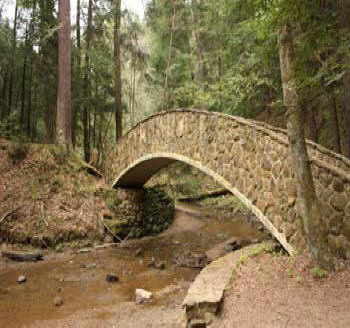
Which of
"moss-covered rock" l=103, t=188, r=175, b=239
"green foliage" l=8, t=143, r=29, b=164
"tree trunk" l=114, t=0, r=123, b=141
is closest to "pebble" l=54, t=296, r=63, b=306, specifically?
"moss-covered rock" l=103, t=188, r=175, b=239

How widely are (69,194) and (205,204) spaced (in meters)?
7.95

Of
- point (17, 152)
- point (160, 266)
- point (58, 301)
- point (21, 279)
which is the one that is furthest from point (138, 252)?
point (17, 152)

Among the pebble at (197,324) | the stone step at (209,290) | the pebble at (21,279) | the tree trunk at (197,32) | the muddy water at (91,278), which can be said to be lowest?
the muddy water at (91,278)

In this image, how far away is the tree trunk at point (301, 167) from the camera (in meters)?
3.86

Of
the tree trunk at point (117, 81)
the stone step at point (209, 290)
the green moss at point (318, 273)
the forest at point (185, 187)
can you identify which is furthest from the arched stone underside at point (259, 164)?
the tree trunk at point (117, 81)

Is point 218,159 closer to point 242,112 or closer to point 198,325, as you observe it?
point 198,325

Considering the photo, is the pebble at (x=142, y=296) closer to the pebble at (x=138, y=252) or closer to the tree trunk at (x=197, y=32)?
the pebble at (x=138, y=252)

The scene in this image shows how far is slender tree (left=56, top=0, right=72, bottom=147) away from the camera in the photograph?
35.8ft

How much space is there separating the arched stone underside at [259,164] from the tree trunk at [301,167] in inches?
10.3

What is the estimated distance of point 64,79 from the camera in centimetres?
1111

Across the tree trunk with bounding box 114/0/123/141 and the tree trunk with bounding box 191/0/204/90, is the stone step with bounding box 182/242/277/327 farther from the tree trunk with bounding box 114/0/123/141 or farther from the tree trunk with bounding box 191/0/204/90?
the tree trunk with bounding box 191/0/204/90

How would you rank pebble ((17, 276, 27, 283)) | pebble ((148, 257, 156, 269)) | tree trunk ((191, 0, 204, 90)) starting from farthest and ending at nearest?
tree trunk ((191, 0, 204, 90))
pebble ((148, 257, 156, 269))
pebble ((17, 276, 27, 283))

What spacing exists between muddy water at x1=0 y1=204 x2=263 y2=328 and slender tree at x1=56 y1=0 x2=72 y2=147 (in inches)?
166

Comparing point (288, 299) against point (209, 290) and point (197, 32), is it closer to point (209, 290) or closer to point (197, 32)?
point (209, 290)
